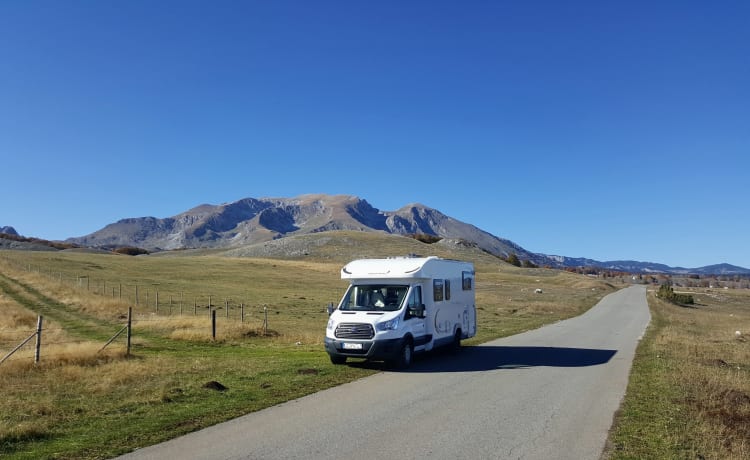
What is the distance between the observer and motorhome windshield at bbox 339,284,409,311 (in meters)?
17.0

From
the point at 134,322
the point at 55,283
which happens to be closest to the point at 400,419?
the point at 134,322

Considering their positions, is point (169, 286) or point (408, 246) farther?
point (408, 246)

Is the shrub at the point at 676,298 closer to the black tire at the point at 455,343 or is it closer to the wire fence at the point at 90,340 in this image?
the black tire at the point at 455,343

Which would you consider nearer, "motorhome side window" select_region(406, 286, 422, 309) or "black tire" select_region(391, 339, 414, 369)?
"black tire" select_region(391, 339, 414, 369)

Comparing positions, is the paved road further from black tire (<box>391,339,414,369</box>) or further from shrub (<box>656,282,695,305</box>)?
shrub (<box>656,282,695,305</box>)

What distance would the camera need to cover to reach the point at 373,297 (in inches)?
686

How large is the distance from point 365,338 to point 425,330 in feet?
8.49

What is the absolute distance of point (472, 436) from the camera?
8.96 m

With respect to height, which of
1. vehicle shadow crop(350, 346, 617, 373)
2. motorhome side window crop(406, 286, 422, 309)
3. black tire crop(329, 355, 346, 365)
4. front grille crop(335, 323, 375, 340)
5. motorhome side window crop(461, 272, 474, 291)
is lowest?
vehicle shadow crop(350, 346, 617, 373)

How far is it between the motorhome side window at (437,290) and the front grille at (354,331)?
330cm

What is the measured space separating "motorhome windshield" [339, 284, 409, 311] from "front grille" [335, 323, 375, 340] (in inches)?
41.2

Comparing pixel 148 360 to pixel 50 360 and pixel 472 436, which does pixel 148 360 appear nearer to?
pixel 50 360

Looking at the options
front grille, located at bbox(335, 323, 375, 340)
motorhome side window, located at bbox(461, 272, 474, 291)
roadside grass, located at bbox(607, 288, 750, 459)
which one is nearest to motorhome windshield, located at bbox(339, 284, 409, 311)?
front grille, located at bbox(335, 323, 375, 340)

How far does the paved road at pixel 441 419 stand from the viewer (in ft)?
26.8
